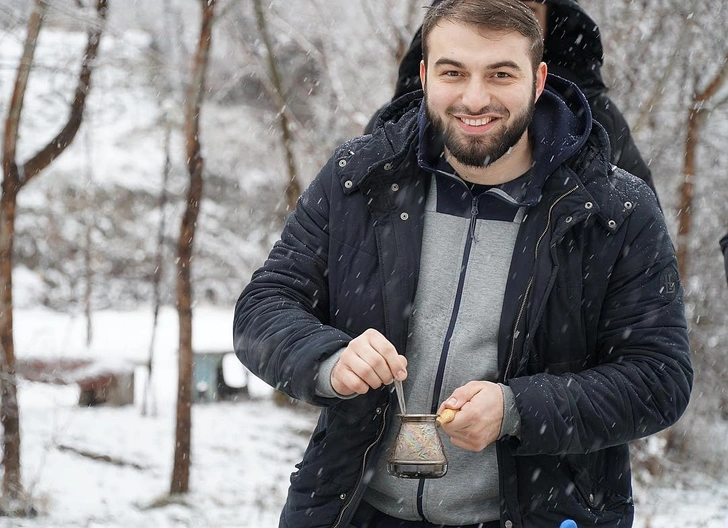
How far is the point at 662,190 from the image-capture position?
11125 mm

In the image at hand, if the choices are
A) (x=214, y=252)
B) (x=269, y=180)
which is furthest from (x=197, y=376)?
(x=269, y=180)

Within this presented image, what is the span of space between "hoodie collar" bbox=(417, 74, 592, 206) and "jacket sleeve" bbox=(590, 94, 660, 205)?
901mm

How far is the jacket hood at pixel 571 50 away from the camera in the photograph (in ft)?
9.84

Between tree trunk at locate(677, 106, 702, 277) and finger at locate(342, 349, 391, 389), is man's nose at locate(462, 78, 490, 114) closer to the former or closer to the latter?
finger at locate(342, 349, 391, 389)

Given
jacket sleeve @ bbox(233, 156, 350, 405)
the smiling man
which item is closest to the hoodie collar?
the smiling man

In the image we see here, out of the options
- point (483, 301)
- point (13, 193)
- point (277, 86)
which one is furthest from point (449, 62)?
point (277, 86)

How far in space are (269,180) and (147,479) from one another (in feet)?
37.9

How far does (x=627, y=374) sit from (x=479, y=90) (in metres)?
0.68

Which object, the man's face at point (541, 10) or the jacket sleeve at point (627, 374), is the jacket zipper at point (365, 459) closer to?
the jacket sleeve at point (627, 374)

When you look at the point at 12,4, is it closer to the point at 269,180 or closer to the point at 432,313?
the point at 432,313

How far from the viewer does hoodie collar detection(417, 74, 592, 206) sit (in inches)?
77.0

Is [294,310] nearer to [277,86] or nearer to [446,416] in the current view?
[446,416]

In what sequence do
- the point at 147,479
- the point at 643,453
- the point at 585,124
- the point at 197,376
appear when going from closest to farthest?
the point at 585,124
the point at 147,479
the point at 643,453
the point at 197,376

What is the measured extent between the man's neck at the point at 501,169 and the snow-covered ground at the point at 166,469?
5.04m
